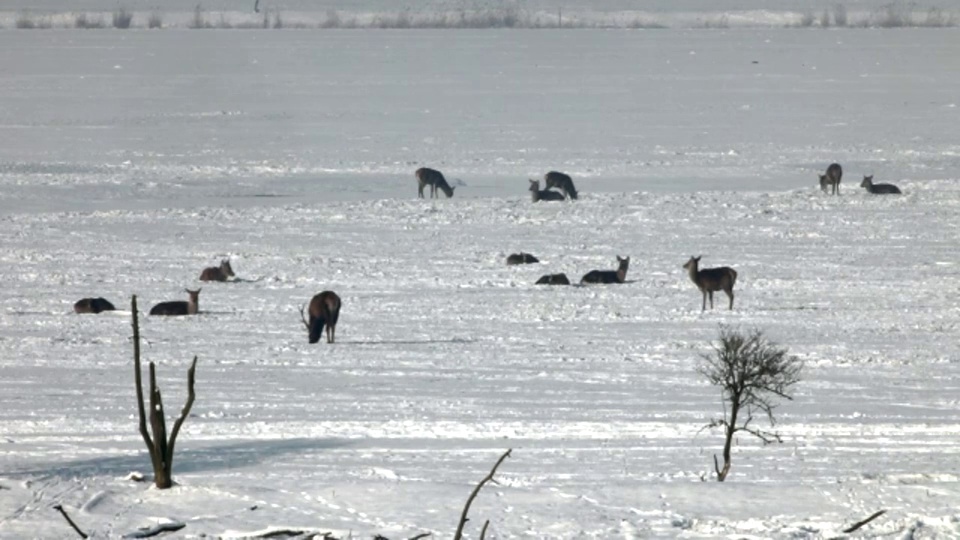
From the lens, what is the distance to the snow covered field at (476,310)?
982 centimetres

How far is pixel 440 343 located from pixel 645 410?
4.44 meters

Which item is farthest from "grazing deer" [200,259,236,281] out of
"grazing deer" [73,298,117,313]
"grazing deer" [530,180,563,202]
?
"grazing deer" [530,180,563,202]

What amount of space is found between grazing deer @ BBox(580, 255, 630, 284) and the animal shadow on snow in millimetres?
10184

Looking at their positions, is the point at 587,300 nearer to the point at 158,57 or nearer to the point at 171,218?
the point at 171,218

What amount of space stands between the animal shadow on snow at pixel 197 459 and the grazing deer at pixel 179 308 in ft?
24.6

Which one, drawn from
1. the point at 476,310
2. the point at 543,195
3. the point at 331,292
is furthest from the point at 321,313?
the point at 543,195

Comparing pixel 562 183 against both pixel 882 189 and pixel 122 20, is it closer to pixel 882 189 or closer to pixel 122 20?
pixel 882 189

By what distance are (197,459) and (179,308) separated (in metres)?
8.61

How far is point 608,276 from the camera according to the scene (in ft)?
76.5

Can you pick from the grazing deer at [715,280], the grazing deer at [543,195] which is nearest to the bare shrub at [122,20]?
the grazing deer at [543,195]

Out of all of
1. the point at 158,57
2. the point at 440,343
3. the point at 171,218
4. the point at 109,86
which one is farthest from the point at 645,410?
the point at 158,57

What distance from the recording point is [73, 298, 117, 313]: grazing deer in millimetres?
20844

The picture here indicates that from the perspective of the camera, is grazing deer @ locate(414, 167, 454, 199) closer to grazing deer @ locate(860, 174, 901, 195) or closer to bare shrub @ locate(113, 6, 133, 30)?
grazing deer @ locate(860, 174, 901, 195)

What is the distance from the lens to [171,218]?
3103cm
